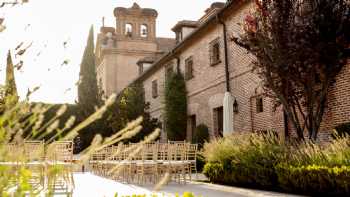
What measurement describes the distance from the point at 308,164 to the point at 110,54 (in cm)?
2773

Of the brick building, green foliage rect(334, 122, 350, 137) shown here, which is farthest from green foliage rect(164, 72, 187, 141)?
green foliage rect(334, 122, 350, 137)

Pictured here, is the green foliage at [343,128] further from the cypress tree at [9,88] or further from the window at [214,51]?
the cypress tree at [9,88]

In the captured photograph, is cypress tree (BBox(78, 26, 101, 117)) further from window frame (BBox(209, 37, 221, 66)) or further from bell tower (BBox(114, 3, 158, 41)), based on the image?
window frame (BBox(209, 37, 221, 66))

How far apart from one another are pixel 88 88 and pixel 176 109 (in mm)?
14767

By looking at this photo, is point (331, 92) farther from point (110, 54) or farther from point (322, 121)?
point (110, 54)

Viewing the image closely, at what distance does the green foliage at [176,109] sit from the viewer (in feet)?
57.2

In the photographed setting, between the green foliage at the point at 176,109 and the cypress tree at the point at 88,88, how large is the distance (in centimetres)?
1173

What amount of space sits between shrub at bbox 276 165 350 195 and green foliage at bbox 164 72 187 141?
33.2ft

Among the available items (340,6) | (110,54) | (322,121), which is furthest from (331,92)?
(110,54)

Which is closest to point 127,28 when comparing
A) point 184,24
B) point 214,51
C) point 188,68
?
point 184,24

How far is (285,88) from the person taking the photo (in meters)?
9.41

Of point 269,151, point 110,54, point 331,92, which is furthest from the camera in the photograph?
point 110,54

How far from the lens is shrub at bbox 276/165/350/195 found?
614 cm

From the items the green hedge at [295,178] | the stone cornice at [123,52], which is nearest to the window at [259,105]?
the green hedge at [295,178]
